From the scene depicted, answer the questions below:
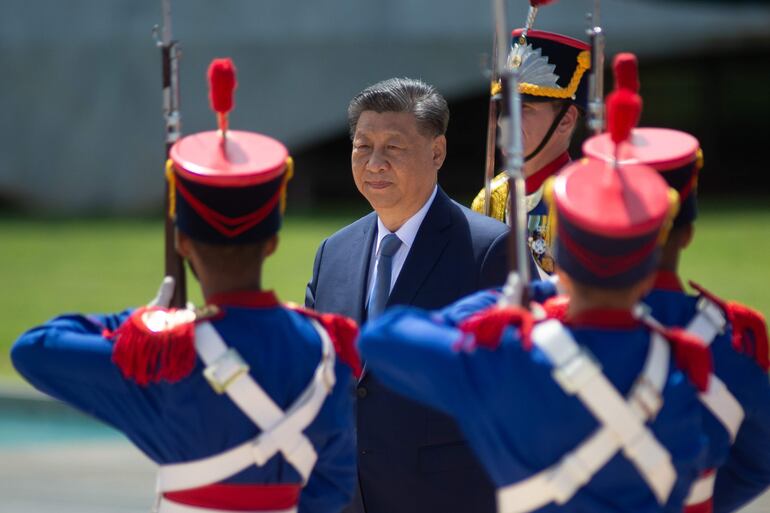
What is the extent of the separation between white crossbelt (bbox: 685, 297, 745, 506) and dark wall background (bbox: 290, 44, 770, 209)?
16.0 metres

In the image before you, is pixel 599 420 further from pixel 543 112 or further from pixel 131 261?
pixel 131 261

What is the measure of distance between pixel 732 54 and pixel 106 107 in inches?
402

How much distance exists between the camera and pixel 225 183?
300 centimetres

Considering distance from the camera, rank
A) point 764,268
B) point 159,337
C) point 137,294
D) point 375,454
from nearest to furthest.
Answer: point 159,337, point 375,454, point 137,294, point 764,268

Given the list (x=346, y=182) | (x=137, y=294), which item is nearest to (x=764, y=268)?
(x=137, y=294)

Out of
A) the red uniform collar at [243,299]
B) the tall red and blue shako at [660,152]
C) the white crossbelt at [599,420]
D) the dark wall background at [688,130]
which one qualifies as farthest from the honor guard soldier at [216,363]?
the dark wall background at [688,130]

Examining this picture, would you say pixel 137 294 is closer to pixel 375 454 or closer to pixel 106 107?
pixel 106 107

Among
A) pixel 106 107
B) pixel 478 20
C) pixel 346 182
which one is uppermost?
pixel 478 20

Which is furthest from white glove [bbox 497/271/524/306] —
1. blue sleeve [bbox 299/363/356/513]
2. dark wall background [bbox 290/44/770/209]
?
dark wall background [bbox 290/44/770/209]

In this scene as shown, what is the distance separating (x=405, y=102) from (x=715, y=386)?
1.48m

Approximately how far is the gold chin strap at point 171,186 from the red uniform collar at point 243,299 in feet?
0.71

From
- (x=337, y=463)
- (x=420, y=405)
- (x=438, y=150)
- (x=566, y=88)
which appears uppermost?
(x=566, y=88)

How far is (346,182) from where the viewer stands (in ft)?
71.7

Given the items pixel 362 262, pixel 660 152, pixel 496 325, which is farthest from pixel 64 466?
pixel 496 325
